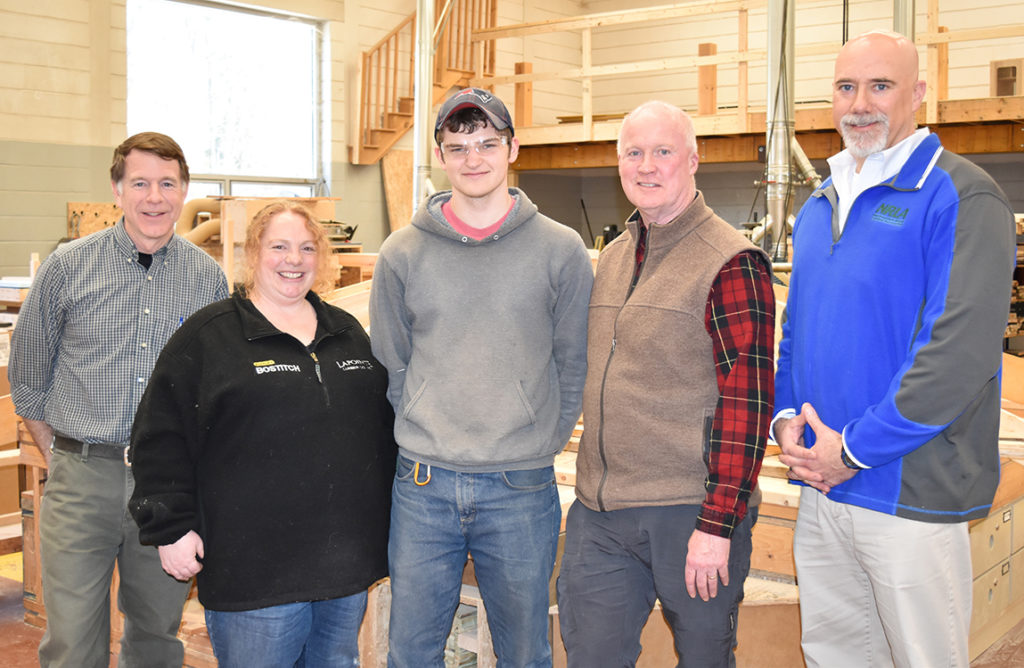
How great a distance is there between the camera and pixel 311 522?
223cm

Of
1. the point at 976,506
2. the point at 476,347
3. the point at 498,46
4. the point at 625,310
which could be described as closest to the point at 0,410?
the point at 476,347

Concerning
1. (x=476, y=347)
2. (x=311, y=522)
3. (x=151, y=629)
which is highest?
(x=476, y=347)

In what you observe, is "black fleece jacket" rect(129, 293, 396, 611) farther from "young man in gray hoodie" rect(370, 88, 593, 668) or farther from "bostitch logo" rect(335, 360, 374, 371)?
"young man in gray hoodie" rect(370, 88, 593, 668)

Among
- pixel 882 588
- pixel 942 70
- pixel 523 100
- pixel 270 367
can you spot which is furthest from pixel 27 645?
pixel 523 100

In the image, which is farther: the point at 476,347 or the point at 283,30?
the point at 283,30

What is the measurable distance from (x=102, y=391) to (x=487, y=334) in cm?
108

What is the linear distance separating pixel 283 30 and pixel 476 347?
1051 cm

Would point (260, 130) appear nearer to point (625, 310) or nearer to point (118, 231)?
point (118, 231)

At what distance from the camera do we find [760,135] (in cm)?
1060

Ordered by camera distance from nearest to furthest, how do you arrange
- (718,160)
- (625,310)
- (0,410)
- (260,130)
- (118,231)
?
(625,310) < (118,231) < (0,410) < (718,160) < (260,130)

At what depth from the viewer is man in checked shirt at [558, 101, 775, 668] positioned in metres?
2.00

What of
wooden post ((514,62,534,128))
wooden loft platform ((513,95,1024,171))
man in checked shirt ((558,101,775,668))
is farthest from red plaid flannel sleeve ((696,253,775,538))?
wooden post ((514,62,534,128))

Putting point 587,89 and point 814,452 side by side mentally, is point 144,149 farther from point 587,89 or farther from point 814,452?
point 587,89

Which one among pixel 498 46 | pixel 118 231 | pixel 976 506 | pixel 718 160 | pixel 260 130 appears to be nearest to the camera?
pixel 976 506
